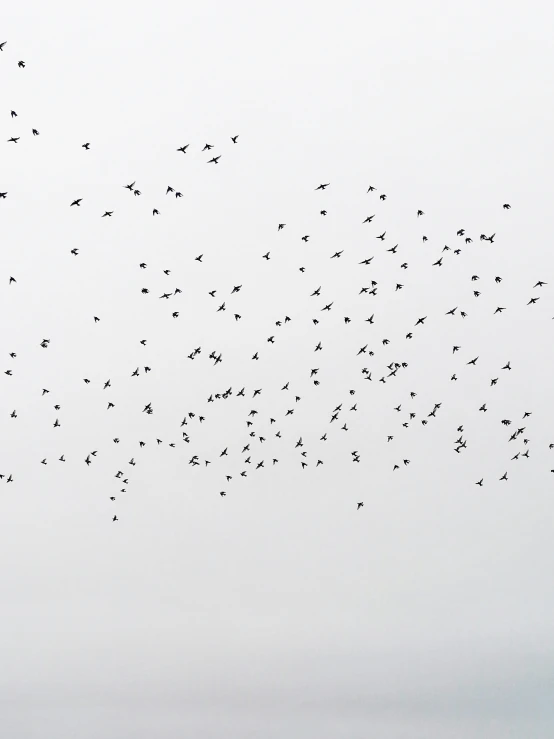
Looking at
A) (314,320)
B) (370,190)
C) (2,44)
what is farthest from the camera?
(314,320)

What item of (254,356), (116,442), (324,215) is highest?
(324,215)

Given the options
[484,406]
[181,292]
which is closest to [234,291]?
[181,292]

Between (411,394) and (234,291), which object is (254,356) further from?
(411,394)

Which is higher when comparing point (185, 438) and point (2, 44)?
point (2, 44)

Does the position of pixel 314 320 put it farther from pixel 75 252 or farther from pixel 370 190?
pixel 75 252

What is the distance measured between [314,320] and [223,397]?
11001 mm

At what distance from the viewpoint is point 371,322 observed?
10806 centimetres

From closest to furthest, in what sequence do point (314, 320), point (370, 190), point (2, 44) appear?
point (2, 44) → point (370, 190) → point (314, 320)

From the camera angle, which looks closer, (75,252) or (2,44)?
(2,44)

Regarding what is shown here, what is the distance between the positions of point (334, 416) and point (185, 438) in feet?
48.3

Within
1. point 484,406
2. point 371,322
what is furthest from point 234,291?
point 484,406

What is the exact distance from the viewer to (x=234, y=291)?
10244 cm

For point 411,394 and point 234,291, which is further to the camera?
point 411,394

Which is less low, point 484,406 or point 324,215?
point 324,215
